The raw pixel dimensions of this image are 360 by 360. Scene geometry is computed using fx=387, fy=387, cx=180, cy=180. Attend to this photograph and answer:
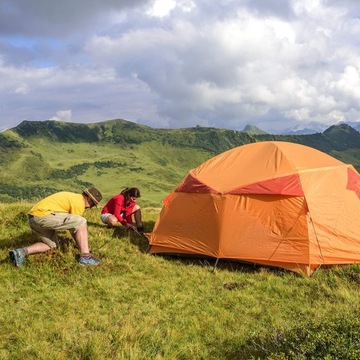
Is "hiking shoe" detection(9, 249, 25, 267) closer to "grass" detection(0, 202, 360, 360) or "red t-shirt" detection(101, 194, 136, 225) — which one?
"grass" detection(0, 202, 360, 360)

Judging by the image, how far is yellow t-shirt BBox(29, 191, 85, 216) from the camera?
31.5 feet

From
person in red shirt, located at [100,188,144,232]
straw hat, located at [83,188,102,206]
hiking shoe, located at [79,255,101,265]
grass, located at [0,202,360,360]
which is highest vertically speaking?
straw hat, located at [83,188,102,206]

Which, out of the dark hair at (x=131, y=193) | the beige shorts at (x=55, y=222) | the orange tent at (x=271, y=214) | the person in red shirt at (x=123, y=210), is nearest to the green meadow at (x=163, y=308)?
the orange tent at (x=271, y=214)

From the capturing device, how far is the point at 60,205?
32.2ft

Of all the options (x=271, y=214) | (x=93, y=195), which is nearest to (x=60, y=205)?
(x=93, y=195)

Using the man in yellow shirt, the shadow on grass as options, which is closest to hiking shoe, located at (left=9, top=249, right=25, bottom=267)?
the man in yellow shirt

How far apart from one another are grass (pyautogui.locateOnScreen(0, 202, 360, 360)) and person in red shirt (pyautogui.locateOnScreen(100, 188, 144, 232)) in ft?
4.06

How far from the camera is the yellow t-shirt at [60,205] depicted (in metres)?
9.61

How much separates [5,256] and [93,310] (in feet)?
11.6

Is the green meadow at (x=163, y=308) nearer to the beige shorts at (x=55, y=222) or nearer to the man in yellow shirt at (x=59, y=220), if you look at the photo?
the man in yellow shirt at (x=59, y=220)

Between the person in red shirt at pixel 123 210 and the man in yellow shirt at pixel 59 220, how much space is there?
126 inches

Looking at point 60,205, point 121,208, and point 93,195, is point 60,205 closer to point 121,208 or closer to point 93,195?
point 93,195

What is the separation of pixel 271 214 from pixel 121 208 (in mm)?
5330

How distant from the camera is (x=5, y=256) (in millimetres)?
9961
